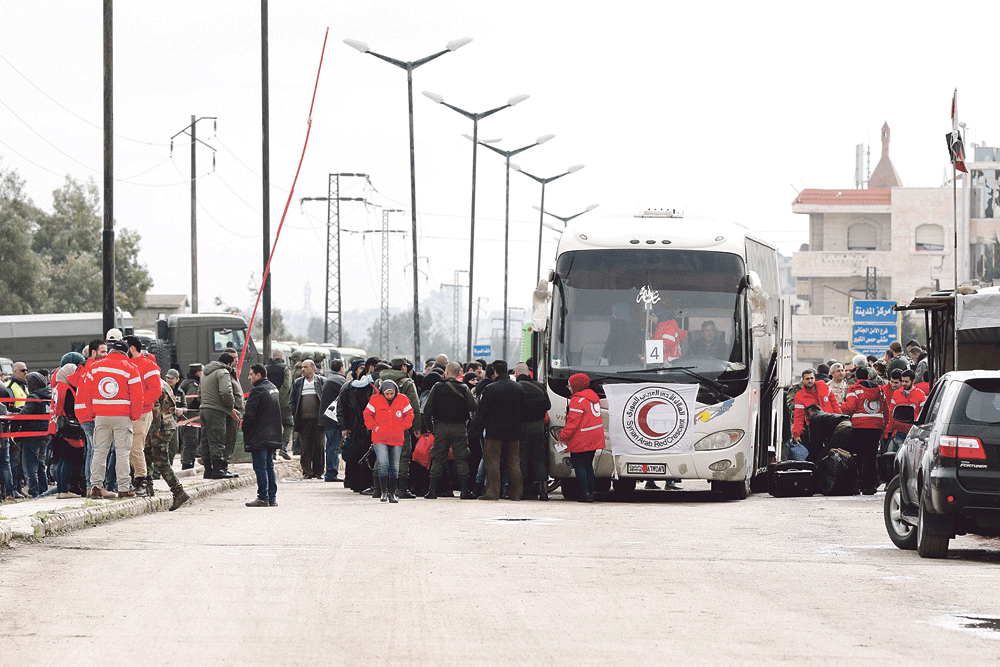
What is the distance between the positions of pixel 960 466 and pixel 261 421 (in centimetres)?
885

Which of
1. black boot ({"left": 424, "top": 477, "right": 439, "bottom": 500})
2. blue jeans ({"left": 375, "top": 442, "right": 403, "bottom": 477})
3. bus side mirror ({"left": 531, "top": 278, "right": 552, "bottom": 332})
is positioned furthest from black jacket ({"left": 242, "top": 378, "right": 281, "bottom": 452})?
bus side mirror ({"left": 531, "top": 278, "right": 552, "bottom": 332})

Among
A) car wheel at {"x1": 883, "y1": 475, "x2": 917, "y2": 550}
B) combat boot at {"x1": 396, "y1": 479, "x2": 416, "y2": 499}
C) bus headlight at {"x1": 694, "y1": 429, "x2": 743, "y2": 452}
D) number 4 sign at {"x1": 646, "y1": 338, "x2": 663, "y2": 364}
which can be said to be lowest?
combat boot at {"x1": 396, "y1": 479, "x2": 416, "y2": 499}

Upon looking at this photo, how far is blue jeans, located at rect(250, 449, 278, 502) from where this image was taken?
18297mm

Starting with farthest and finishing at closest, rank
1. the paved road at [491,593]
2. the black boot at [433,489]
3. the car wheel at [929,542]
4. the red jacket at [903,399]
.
Result: 1. the red jacket at [903,399]
2. the black boot at [433,489]
3. the car wheel at [929,542]
4. the paved road at [491,593]

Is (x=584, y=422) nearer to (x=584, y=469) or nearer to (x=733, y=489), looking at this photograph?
(x=584, y=469)

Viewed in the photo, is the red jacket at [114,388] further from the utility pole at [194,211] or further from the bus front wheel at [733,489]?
the utility pole at [194,211]

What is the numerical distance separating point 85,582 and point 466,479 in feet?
31.0

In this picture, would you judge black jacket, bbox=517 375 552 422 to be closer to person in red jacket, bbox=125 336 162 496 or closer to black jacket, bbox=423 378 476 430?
black jacket, bbox=423 378 476 430

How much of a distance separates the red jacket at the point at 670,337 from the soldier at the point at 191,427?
7897 millimetres

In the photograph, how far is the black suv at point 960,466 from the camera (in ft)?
39.6

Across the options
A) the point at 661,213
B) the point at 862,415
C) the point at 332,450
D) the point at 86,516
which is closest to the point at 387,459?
the point at 86,516

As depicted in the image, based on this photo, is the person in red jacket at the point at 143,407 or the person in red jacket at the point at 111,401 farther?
the person in red jacket at the point at 143,407

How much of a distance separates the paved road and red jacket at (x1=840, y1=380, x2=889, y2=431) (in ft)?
13.7

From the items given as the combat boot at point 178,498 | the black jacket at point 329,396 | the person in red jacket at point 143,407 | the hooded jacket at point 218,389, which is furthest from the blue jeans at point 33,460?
the black jacket at point 329,396
